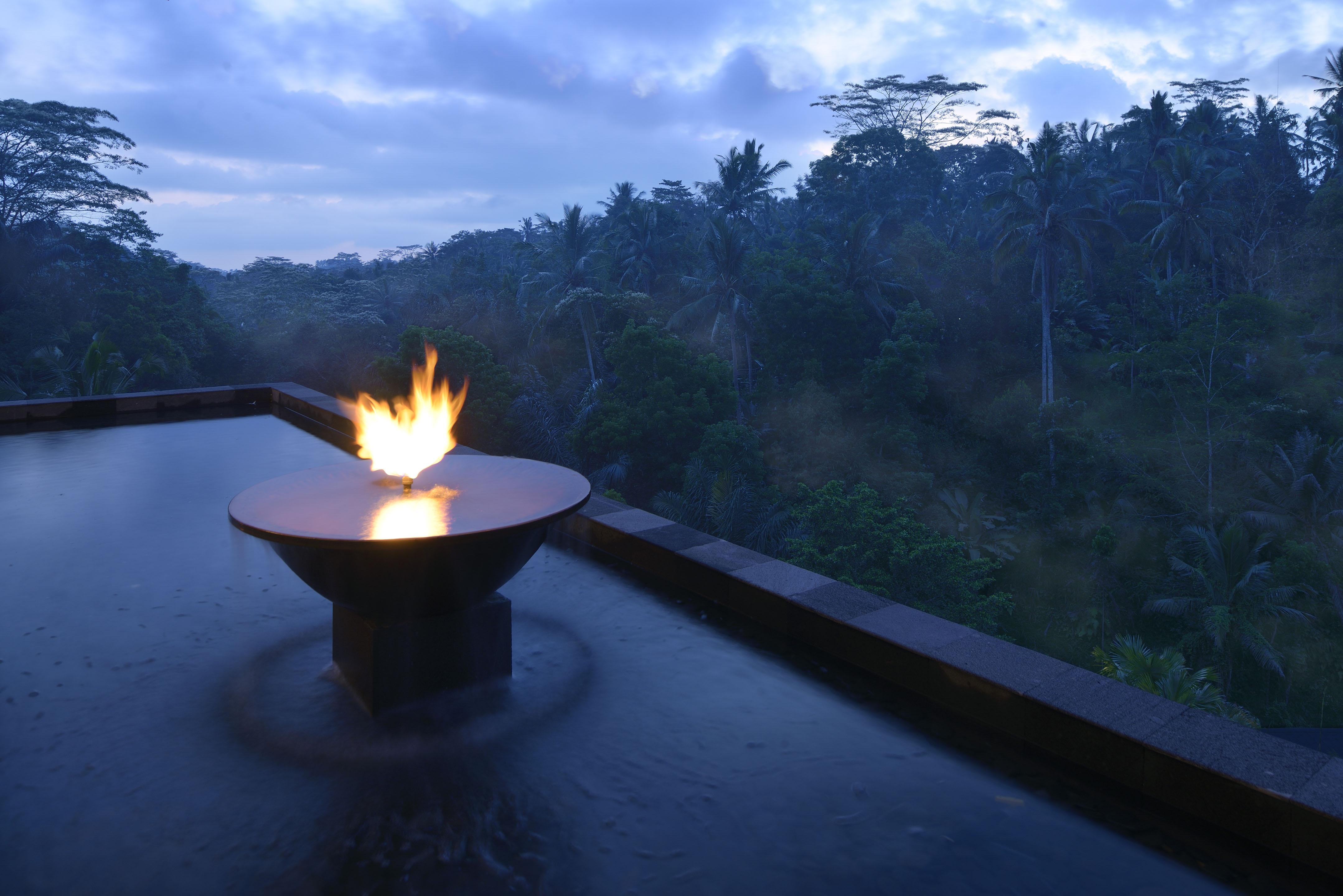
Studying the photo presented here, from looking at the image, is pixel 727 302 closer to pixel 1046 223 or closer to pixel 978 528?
pixel 1046 223

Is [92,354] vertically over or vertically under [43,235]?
under

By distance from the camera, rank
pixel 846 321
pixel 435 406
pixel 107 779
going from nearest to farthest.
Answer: pixel 107 779, pixel 435 406, pixel 846 321

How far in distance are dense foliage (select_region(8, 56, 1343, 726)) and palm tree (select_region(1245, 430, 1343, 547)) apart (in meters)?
0.07

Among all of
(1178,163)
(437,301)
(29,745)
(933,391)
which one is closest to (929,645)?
(29,745)

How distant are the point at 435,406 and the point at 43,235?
107ft

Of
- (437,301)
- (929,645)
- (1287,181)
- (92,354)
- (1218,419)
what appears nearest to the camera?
(929,645)

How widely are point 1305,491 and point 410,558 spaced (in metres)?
24.9

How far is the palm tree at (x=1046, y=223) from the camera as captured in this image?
1086 inches

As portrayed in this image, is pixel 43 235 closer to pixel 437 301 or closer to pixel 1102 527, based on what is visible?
pixel 437 301

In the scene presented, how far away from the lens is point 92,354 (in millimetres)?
11562

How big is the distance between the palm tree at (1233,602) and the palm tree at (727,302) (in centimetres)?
1357

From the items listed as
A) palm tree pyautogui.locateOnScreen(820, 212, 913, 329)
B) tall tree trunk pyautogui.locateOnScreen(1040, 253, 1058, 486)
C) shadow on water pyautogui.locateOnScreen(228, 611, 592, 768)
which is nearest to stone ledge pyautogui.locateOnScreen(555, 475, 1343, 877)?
shadow on water pyautogui.locateOnScreen(228, 611, 592, 768)

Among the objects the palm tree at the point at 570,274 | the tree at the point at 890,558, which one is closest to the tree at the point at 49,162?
the palm tree at the point at 570,274

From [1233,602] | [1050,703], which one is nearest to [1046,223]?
[1233,602]
